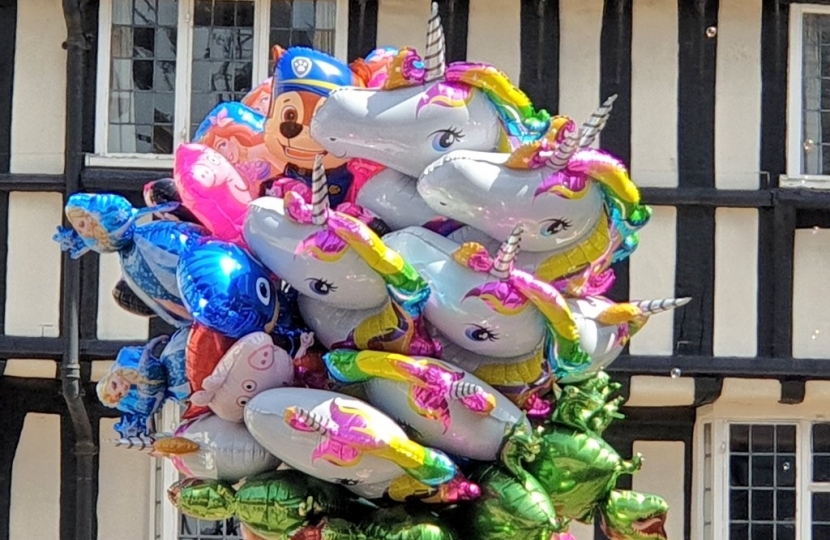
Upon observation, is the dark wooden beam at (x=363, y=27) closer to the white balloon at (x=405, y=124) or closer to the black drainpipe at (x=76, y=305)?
the black drainpipe at (x=76, y=305)

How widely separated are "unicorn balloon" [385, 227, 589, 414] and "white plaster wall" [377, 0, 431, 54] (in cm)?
535

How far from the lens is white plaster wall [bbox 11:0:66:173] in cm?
1193

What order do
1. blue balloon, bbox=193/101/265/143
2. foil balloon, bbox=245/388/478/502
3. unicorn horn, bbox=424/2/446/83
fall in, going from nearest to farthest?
1. foil balloon, bbox=245/388/478/502
2. unicorn horn, bbox=424/2/446/83
3. blue balloon, bbox=193/101/265/143

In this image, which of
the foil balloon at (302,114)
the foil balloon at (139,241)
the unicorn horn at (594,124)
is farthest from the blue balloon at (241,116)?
the unicorn horn at (594,124)

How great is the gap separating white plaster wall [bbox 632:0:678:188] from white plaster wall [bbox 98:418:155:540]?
10.6 ft

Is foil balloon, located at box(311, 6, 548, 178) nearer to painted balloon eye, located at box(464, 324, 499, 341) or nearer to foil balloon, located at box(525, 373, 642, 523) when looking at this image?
painted balloon eye, located at box(464, 324, 499, 341)

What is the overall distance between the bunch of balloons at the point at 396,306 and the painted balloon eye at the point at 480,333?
0.03ft

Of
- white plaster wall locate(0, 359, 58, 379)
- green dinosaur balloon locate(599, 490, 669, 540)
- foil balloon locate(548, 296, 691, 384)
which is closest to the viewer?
foil balloon locate(548, 296, 691, 384)

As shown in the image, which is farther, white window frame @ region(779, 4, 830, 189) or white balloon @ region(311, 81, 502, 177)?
white window frame @ region(779, 4, 830, 189)

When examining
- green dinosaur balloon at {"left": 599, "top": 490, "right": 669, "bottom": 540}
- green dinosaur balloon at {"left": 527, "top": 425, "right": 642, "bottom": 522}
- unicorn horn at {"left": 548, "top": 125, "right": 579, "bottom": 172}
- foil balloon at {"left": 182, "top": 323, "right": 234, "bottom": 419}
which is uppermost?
unicorn horn at {"left": 548, "top": 125, "right": 579, "bottom": 172}

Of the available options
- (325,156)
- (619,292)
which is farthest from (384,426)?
(619,292)

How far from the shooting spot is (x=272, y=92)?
7082 mm

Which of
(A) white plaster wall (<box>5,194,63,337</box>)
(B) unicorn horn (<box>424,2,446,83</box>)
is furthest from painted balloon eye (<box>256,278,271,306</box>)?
(A) white plaster wall (<box>5,194,63,337</box>)

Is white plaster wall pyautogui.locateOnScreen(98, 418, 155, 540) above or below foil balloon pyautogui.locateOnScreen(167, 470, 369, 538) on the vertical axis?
below
